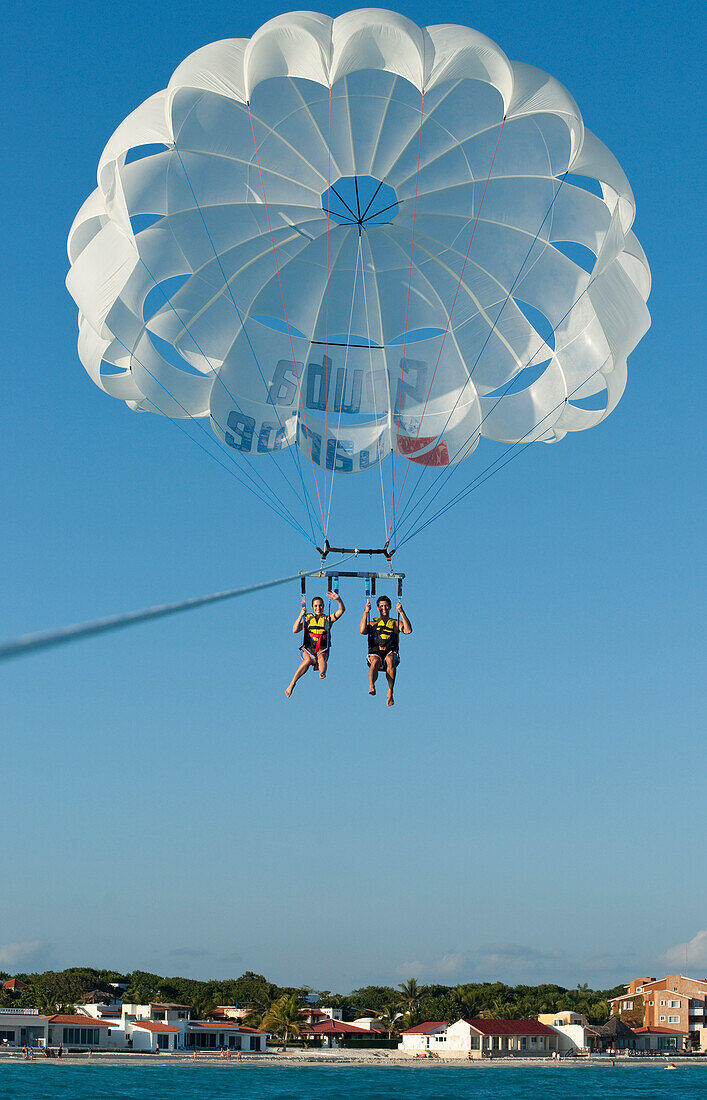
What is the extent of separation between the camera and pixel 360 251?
14898 millimetres

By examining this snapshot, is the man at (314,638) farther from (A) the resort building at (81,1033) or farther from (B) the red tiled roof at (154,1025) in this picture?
(B) the red tiled roof at (154,1025)

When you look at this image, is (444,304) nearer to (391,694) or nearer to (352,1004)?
(391,694)

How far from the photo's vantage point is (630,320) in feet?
45.0

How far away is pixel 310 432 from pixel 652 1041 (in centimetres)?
6852

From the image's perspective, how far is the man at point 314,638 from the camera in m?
12.5

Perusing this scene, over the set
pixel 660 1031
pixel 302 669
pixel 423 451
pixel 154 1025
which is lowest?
pixel 660 1031

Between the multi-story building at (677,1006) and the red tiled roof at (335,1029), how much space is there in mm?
18440

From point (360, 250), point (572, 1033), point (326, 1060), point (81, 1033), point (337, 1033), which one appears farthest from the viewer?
point (572, 1033)

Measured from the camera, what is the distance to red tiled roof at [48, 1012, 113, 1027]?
56156 mm

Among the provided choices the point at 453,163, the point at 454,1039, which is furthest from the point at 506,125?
the point at 454,1039

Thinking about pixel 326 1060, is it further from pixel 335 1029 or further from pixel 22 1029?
→ pixel 22 1029

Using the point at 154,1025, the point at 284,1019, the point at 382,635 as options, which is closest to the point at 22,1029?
the point at 154,1025

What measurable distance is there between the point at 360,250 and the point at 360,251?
1 centimetres

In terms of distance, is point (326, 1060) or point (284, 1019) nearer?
point (326, 1060)
